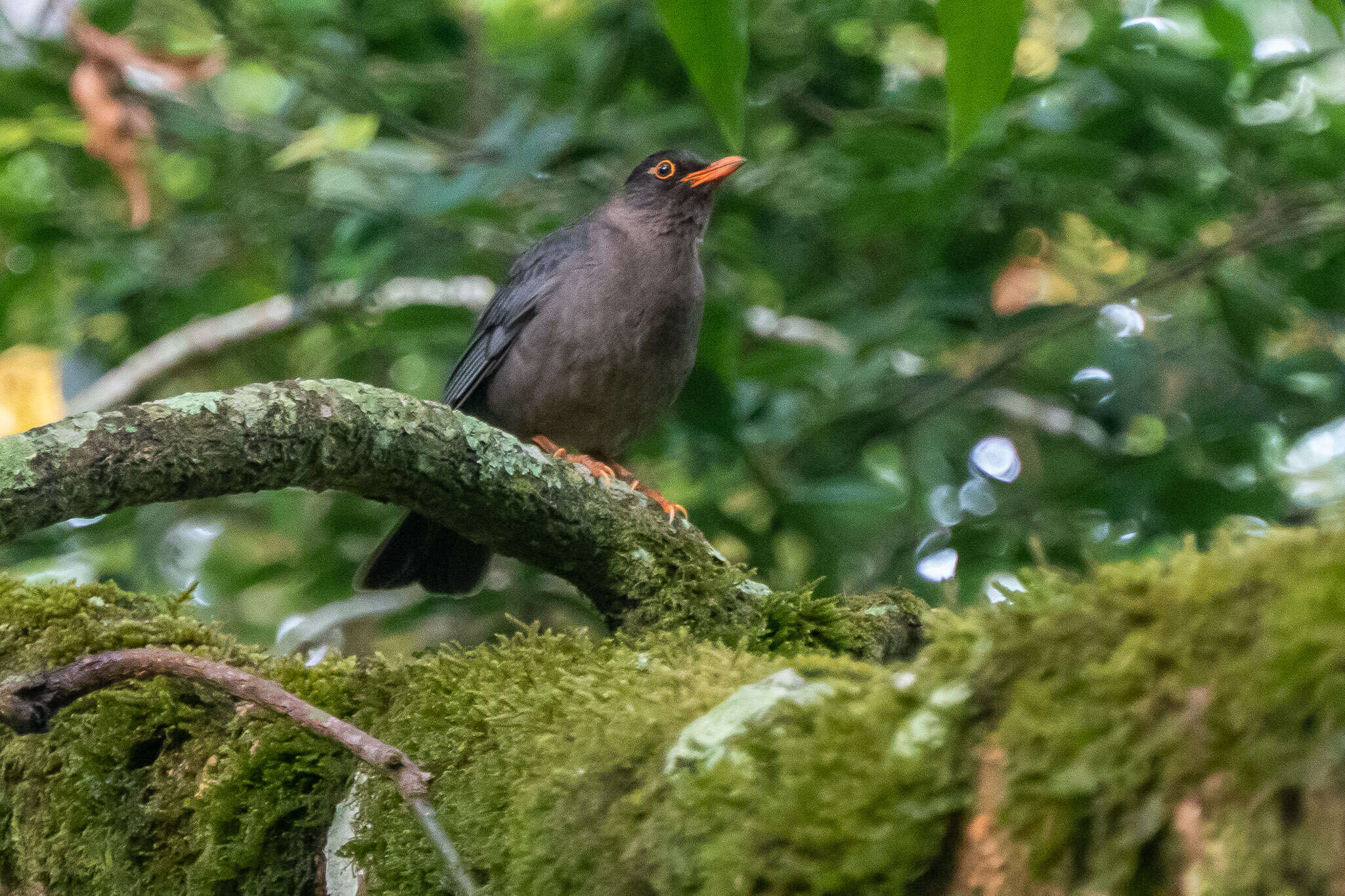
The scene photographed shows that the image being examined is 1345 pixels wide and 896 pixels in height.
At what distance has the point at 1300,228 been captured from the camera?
483 centimetres

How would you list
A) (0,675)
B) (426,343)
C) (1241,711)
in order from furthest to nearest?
(426,343) < (0,675) < (1241,711)

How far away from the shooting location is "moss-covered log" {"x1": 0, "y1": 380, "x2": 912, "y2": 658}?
175 cm

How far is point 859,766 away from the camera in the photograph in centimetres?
110

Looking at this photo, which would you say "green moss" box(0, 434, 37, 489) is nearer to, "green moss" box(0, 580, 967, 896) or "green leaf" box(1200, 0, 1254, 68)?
"green moss" box(0, 580, 967, 896)

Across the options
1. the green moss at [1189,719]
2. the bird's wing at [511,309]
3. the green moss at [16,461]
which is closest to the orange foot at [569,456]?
the bird's wing at [511,309]

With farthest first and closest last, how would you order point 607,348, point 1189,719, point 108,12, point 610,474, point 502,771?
point 108,12 < point 607,348 < point 610,474 < point 502,771 < point 1189,719

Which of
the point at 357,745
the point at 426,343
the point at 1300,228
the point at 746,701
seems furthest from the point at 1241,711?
the point at 426,343

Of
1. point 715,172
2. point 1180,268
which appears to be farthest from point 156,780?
point 1180,268

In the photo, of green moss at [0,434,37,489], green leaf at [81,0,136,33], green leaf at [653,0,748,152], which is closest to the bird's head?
green leaf at [81,0,136,33]

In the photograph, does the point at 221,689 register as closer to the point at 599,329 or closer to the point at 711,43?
the point at 711,43

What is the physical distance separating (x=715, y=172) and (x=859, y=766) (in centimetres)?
408

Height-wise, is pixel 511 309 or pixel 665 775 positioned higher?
pixel 665 775

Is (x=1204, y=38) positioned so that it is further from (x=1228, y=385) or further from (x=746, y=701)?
(x=746, y=701)

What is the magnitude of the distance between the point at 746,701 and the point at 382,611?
197 inches
